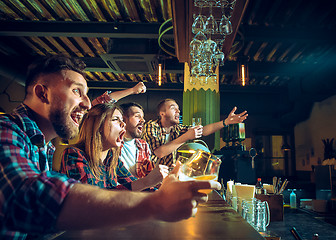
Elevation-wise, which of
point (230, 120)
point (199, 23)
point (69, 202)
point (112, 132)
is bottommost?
point (69, 202)

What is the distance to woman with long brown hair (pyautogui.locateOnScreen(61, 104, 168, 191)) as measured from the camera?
1.64m

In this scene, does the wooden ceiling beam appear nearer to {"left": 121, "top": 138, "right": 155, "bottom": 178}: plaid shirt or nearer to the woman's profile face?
{"left": 121, "top": 138, "right": 155, "bottom": 178}: plaid shirt

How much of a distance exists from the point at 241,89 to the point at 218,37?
Result: 545 centimetres

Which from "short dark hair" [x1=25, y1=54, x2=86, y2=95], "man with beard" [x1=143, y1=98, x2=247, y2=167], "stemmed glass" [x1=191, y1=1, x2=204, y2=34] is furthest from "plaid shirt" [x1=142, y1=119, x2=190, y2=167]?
"short dark hair" [x1=25, y1=54, x2=86, y2=95]

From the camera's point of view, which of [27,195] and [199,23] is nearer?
[27,195]

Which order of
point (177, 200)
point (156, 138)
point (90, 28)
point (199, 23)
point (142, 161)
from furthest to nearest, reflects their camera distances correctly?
point (90, 28), point (156, 138), point (142, 161), point (199, 23), point (177, 200)

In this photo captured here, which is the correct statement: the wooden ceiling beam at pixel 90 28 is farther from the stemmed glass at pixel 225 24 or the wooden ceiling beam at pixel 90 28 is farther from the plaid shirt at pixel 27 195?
the plaid shirt at pixel 27 195

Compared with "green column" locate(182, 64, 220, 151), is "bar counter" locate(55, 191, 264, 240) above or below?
below

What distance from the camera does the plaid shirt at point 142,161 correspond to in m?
2.48

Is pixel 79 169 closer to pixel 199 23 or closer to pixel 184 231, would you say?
pixel 184 231

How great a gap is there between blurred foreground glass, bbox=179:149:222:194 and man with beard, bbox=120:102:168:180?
5.39 feet

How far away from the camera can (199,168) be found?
0.85m

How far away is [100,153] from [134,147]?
2.89 feet

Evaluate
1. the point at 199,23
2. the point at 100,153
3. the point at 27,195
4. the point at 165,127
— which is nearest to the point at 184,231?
the point at 27,195
